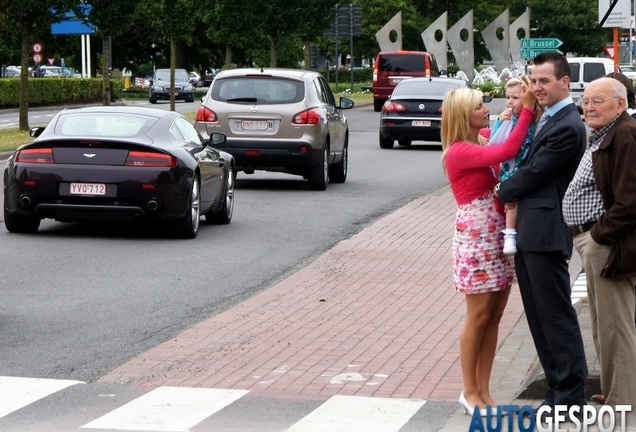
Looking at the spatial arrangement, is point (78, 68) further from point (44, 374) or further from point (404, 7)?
point (44, 374)

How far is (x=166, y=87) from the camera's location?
61.1 metres

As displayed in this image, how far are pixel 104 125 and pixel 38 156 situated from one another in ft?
2.59

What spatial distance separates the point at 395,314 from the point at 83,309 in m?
2.28

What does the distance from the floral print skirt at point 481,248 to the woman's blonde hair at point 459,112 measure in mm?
317

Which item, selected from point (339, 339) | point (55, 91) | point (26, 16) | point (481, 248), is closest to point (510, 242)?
point (481, 248)

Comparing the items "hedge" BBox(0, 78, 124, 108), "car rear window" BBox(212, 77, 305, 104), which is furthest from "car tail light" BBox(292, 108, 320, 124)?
"hedge" BBox(0, 78, 124, 108)

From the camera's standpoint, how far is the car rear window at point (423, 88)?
95.3ft

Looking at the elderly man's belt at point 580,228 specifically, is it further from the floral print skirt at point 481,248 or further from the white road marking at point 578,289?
the white road marking at point 578,289

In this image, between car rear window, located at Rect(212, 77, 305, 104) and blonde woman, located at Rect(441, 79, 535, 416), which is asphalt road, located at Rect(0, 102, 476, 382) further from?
blonde woman, located at Rect(441, 79, 535, 416)

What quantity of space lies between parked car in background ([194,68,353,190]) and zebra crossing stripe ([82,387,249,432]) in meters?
11.7

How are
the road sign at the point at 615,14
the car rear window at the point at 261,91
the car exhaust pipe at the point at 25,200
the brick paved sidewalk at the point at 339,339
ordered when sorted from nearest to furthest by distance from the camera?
the brick paved sidewalk at the point at 339,339 < the car exhaust pipe at the point at 25,200 < the road sign at the point at 615,14 < the car rear window at the point at 261,91

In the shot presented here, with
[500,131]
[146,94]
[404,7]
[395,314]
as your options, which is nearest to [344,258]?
[395,314]

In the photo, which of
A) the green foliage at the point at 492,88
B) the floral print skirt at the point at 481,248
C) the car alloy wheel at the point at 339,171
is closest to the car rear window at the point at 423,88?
the car alloy wheel at the point at 339,171

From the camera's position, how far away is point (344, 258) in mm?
12672
